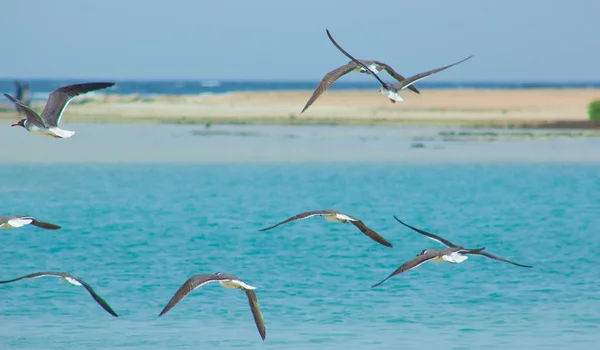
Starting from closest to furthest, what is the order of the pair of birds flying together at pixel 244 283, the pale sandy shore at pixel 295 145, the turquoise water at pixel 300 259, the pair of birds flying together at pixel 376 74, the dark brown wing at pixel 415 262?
1. the pair of birds flying together at pixel 244 283
2. the dark brown wing at pixel 415 262
3. the pair of birds flying together at pixel 376 74
4. the turquoise water at pixel 300 259
5. the pale sandy shore at pixel 295 145

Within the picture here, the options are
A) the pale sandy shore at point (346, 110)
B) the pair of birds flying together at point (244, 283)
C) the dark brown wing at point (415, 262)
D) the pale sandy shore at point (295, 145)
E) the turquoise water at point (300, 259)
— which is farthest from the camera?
the pale sandy shore at point (346, 110)

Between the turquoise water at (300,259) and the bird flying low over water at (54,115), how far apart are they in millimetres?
2347

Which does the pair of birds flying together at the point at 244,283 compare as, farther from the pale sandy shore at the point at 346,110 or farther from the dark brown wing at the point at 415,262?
the pale sandy shore at the point at 346,110

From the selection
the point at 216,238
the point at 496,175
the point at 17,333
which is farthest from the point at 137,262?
the point at 496,175

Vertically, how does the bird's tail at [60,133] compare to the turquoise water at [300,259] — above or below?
above

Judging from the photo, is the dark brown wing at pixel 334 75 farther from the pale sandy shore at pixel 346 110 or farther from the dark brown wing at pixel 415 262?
the pale sandy shore at pixel 346 110

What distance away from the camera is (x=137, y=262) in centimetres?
1731

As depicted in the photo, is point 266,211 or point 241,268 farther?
point 266,211

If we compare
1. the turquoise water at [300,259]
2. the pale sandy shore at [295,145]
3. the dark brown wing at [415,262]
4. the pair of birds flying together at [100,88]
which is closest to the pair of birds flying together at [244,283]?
the dark brown wing at [415,262]

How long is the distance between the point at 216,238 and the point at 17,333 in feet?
25.1

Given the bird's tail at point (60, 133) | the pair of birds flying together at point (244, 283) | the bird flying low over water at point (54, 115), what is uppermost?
the bird flying low over water at point (54, 115)

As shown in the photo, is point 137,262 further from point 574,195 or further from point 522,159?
point 522,159

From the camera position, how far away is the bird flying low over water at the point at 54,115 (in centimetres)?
1127

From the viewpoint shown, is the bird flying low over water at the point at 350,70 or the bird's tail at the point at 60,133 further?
the bird's tail at the point at 60,133
